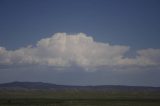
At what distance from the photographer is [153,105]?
284 ft

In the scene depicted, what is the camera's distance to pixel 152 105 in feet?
284

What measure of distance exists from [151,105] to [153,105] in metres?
0.59

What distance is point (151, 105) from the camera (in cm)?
8669

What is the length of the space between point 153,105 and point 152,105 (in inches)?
11.9

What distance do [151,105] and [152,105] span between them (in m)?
0.29

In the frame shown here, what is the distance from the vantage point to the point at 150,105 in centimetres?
8669

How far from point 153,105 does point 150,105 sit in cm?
89
